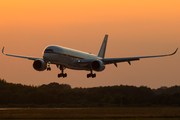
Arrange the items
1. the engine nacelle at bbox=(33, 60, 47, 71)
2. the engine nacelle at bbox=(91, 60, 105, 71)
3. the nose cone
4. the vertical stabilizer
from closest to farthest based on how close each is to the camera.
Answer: the nose cone
the engine nacelle at bbox=(33, 60, 47, 71)
the engine nacelle at bbox=(91, 60, 105, 71)
the vertical stabilizer

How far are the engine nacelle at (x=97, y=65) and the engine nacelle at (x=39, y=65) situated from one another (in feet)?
29.6

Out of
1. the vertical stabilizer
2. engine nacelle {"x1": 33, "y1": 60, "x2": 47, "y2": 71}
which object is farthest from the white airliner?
the vertical stabilizer

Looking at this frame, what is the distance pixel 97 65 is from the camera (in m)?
69.8

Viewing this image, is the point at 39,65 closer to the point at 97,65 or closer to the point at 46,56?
the point at 46,56

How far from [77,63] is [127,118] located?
16.8 meters

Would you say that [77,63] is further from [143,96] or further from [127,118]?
[143,96]

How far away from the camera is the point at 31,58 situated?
7394 cm

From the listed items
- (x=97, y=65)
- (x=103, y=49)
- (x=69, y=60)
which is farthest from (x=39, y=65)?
(x=103, y=49)

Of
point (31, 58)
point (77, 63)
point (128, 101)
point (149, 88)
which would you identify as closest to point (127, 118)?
point (77, 63)

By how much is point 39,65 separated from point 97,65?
10.8 m

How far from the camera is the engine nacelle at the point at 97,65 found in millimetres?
69438

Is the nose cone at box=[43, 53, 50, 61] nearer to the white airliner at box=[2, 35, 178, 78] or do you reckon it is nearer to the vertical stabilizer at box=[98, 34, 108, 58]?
the white airliner at box=[2, 35, 178, 78]

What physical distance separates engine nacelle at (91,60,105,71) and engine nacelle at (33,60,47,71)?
9.04 metres

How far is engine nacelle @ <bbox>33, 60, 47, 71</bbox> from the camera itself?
6872 cm
